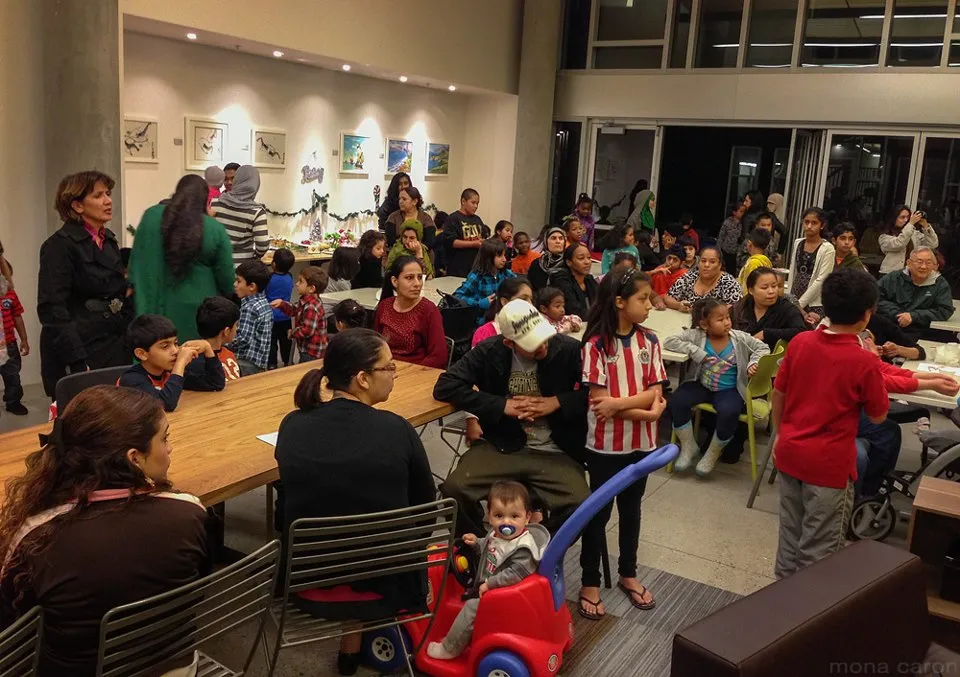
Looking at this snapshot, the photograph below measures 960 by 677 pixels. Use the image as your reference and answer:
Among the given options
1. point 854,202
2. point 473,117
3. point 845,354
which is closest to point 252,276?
point 845,354

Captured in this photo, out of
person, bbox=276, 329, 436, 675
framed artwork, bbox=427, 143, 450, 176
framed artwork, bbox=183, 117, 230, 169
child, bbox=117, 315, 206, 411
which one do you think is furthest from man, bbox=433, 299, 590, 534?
framed artwork, bbox=427, 143, 450, 176

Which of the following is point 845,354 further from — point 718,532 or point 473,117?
point 473,117

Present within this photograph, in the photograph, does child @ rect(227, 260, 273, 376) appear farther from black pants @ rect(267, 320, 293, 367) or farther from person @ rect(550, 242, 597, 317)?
person @ rect(550, 242, 597, 317)

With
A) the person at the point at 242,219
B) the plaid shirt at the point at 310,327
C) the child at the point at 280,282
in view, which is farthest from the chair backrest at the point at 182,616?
the person at the point at 242,219

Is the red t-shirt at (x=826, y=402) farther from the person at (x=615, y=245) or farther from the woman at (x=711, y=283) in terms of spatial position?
the person at (x=615, y=245)

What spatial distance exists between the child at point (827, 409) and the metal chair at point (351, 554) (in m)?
1.52

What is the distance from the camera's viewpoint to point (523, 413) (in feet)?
10.4

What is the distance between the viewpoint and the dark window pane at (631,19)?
11.1m

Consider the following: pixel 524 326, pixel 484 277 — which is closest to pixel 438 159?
pixel 484 277

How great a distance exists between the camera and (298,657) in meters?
2.84

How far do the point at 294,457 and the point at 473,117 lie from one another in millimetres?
10030

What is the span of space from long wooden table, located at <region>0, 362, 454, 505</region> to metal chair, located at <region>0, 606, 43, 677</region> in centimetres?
63

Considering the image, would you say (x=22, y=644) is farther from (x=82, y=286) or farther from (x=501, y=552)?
(x=82, y=286)

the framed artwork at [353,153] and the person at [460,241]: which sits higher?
the framed artwork at [353,153]
